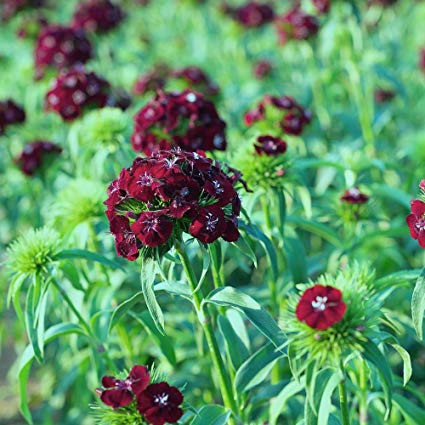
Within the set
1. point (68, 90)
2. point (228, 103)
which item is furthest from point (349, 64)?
point (68, 90)

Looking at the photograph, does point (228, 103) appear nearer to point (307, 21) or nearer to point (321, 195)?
point (307, 21)

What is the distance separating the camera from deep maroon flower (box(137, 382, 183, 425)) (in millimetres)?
2604

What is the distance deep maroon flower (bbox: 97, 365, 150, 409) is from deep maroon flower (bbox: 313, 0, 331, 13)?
388 cm

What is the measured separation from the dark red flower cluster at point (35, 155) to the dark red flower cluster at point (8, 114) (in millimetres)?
788

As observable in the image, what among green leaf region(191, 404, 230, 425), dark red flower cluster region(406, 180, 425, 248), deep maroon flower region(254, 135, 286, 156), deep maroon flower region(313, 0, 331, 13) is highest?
deep maroon flower region(313, 0, 331, 13)

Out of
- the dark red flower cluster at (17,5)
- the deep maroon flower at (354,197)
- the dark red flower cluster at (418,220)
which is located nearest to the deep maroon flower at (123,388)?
the dark red flower cluster at (418,220)

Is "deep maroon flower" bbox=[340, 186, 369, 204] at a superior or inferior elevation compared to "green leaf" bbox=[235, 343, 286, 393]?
superior

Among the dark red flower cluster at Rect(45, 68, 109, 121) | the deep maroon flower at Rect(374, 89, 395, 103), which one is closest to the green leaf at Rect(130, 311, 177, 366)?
the dark red flower cluster at Rect(45, 68, 109, 121)

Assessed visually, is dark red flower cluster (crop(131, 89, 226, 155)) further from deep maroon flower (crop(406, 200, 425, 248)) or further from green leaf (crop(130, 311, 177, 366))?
deep maroon flower (crop(406, 200, 425, 248))

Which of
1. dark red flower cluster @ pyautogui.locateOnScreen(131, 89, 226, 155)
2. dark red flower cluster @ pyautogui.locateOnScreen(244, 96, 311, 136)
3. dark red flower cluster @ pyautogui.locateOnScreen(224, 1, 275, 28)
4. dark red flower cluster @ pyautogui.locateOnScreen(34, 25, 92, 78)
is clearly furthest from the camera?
dark red flower cluster @ pyautogui.locateOnScreen(224, 1, 275, 28)

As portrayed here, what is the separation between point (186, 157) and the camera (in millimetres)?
2635

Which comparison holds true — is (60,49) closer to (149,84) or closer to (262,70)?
(149,84)

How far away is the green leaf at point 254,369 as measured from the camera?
9.83 ft

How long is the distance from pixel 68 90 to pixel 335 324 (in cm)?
316
